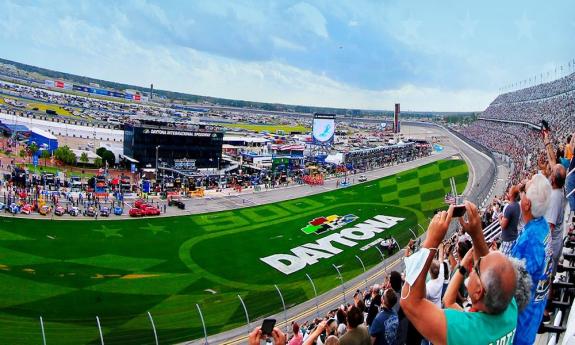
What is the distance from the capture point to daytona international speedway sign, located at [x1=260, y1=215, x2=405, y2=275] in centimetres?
2889

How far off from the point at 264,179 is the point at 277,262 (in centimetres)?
3041

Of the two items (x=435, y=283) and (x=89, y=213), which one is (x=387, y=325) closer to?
(x=435, y=283)

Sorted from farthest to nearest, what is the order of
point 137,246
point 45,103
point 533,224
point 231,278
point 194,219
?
1. point 45,103
2. point 194,219
3. point 137,246
4. point 231,278
5. point 533,224

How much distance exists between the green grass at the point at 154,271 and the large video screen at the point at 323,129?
35.0 m

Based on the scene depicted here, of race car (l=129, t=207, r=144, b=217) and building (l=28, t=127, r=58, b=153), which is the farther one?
building (l=28, t=127, r=58, b=153)

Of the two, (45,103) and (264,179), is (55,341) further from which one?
(45,103)

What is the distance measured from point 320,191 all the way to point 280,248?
21657 millimetres

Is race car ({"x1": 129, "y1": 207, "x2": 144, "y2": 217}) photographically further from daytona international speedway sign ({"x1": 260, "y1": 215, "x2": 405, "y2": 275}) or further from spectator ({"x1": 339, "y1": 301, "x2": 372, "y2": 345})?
spectator ({"x1": 339, "y1": 301, "x2": 372, "y2": 345})

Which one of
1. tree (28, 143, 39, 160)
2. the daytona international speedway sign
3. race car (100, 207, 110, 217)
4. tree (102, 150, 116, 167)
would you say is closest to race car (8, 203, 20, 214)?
race car (100, 207, 110, 217)

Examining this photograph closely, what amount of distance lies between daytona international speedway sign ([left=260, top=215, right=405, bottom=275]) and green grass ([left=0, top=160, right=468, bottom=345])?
2.16 feet

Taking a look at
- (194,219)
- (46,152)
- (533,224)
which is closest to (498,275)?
(533,224)

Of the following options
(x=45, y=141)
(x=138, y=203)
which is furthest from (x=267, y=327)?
(x=45, y=141)

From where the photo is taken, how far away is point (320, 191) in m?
53.3

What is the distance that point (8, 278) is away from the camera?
23.5 m
